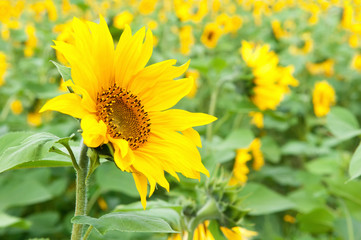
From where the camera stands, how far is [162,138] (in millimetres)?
694

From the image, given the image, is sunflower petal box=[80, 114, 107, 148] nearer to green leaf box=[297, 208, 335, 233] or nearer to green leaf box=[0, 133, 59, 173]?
green leaf box=[0, 133, 59, 173]

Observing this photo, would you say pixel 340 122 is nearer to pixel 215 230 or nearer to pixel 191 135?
pixel 215 230

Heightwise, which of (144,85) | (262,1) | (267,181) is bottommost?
(267,181)

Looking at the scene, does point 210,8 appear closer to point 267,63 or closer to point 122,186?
point 267,63

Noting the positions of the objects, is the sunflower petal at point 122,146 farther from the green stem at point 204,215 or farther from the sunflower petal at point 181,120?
the green stem at point 204,215

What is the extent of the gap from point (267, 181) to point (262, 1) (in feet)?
7.92

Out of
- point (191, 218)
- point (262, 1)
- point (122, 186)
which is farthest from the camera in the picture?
point (262, 1)

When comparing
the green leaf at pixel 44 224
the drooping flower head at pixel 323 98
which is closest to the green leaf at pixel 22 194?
the green leaf at pixel 44 224

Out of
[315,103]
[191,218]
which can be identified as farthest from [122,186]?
[315,103]

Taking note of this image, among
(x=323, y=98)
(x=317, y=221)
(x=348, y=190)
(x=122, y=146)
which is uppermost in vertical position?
(x=122, y=146)

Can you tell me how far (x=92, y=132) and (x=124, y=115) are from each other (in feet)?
0.62

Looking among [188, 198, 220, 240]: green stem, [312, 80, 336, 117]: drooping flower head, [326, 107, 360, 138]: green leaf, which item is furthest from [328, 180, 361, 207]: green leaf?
[312, 80, 336, 117]: drooping flower head

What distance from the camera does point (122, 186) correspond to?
1246 millimetres

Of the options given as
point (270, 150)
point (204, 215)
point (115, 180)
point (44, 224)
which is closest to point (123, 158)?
point (204, 215)
